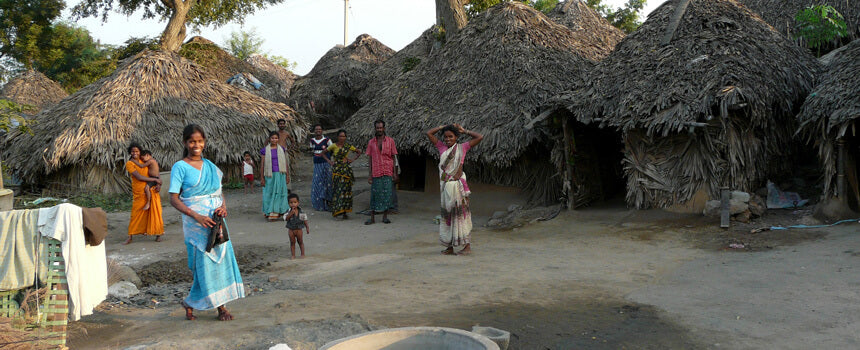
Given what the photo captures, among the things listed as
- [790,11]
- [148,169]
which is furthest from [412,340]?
[790,11]

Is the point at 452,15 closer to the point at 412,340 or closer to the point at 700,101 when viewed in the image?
the point at 700,101

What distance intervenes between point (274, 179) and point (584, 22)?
8816 millimetres

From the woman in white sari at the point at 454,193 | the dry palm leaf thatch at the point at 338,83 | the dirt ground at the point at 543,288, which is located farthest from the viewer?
the dry palm leaf thatch at the point at 338,83

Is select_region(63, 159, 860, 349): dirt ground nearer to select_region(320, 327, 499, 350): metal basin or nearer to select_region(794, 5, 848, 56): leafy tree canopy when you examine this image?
select_region(320, 327, 499, 350): metal basin

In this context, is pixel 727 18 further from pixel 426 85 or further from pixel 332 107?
pixel 332 107

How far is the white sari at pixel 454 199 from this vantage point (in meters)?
7.17

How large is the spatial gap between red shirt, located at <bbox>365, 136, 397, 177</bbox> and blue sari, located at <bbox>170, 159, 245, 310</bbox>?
5741 millimetres

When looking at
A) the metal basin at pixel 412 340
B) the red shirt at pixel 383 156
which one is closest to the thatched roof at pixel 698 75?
the red shirt at pixel 383 156

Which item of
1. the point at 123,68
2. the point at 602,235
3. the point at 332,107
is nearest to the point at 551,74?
the point at 602,235

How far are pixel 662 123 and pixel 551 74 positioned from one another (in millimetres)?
3292

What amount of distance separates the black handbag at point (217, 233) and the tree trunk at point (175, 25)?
1756cm

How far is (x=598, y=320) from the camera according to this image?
4602 millimetres

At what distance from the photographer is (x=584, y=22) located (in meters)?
15.7

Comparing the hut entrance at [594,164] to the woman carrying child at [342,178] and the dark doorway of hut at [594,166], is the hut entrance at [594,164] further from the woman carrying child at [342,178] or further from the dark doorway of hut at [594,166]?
the woman carrying child at [342,178]
